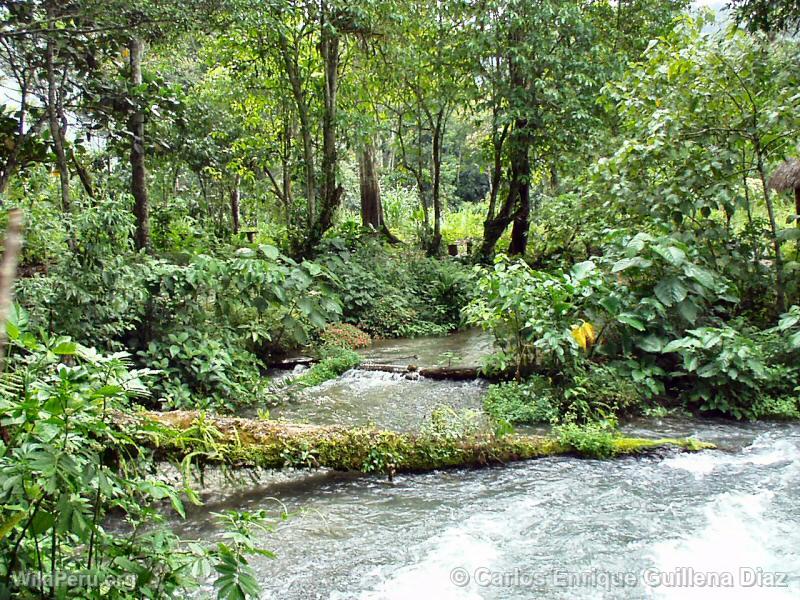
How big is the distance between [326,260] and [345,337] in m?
2.33

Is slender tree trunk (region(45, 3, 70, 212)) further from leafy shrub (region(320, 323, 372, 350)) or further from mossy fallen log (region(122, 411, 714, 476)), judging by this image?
leafy shrub (region(320, 323, 372, 350))

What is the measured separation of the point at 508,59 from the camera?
41.6 feet

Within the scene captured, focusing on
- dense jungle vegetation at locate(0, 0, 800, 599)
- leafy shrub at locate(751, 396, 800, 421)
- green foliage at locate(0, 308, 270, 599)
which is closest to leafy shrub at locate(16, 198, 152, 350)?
dense jungle vegetation at locate(0, 0, 800, 599)

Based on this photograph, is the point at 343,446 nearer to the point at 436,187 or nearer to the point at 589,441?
the point at 589,441

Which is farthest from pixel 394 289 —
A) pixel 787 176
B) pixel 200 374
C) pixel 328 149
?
pixel 787 176

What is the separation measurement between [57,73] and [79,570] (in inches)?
272

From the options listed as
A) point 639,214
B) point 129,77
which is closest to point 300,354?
point 129,77

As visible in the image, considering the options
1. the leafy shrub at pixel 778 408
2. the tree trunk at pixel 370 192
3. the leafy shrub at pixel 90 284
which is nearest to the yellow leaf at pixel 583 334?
the leafy shrub at pixel 778 408

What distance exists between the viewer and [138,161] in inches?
332

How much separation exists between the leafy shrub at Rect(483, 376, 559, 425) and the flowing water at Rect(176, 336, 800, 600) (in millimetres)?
1007

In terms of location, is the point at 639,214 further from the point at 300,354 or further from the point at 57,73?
the point at 57,73

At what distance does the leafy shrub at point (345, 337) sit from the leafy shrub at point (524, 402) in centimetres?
355

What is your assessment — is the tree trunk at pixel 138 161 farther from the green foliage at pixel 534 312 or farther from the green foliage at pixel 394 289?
the green foliage at pixel 534 312

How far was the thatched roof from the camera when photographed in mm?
9023
